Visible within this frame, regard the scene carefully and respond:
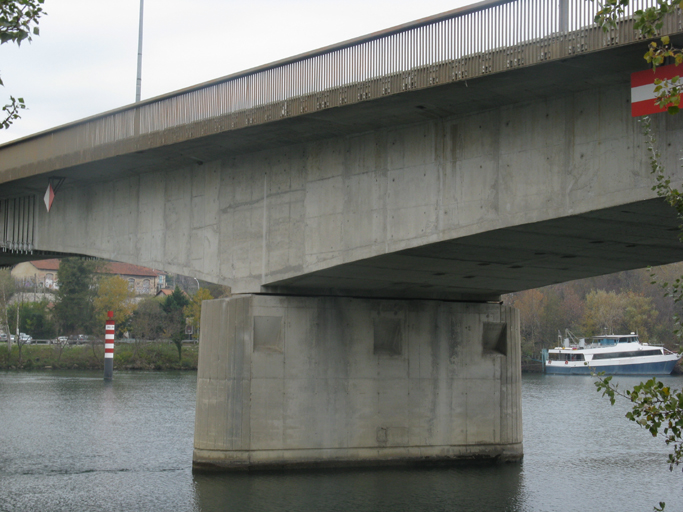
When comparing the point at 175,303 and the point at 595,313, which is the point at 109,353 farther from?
the point at 595,313

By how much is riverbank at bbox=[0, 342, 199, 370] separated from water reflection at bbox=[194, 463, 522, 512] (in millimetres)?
62302

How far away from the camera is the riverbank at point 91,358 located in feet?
251

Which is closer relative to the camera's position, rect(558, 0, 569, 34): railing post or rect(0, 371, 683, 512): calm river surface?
rect(558, 0, 569, 34): railing post

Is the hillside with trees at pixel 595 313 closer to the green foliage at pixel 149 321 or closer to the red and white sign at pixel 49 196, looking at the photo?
the green foliage at pixel 149 321

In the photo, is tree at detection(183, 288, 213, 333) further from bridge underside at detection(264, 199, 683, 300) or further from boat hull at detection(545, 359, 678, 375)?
bridge underside at detection(264, 199, 683, 300)

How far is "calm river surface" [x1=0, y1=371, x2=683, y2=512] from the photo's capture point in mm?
17703

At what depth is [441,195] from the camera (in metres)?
15.9

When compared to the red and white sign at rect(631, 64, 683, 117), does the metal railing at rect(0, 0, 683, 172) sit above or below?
above

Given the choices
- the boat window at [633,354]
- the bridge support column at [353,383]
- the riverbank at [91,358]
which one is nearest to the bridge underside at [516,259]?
the bridge support column at [353,383]

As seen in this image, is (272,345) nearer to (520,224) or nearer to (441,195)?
(441,195)

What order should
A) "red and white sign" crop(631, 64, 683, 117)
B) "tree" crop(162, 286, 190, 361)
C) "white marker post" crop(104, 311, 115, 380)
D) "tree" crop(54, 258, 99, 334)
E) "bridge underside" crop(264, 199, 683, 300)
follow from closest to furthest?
"red and white sign" crop(631, 64, 683, 117) < "bridge underside" crop(264, 199, 683, 300) < "white marker post" crop(104, 311, 115, 380) < "tree" crop(162, 286, 190, 361) < "tree" crop(54, 258, 99, 334)

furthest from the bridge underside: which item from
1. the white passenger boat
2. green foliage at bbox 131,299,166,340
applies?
green foliage at bbox 131,299,166,340

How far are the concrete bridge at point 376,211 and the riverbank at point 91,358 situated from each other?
→ 53.6m

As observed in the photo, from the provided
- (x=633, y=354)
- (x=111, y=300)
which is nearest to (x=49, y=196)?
(x=111, y=300)
